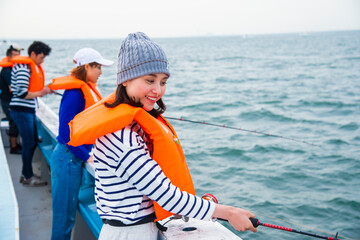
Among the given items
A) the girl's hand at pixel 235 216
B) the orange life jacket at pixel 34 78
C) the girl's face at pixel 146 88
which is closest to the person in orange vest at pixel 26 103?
the orange life jacket at pixel 34 78

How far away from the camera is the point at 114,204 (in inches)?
53.4

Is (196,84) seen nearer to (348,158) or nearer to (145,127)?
(348,158)

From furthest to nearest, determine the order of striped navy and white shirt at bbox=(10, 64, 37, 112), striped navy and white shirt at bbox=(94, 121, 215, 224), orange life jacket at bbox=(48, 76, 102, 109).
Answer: striped navy and white shirt at bbox=(10, 64, 37, 112) → orange life jacket at bbox=(48, 76, 102, 109) → striped navy and white shirt at bbox=(94, 121, 215, 224)

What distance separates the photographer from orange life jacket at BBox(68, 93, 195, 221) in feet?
4.19

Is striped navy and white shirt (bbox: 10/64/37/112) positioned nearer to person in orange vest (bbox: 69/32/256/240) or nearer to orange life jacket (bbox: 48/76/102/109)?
orange life jacket (bbox: 48/76/102/109)

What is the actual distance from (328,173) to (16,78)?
5.99 m

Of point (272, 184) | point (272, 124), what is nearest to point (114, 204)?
point (272, 184)

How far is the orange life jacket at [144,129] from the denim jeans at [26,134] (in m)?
2.69

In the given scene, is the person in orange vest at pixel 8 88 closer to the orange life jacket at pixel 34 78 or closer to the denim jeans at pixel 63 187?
the orange life jacket at pixel 34 78

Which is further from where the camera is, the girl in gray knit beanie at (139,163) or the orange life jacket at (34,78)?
the orange life jacket at (34,78)

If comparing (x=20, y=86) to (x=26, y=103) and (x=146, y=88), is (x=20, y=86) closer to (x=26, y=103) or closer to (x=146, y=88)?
(x=26, y=103)

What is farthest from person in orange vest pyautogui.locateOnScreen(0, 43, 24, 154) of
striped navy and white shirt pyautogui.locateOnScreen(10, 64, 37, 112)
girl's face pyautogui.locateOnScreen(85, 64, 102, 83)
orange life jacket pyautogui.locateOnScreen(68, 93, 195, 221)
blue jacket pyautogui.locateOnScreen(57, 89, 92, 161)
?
orange life jacket pyautogui.locateOnScreen(68, 93, 195, 221)

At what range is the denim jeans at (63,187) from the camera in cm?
238

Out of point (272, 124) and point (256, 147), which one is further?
point (272, 124)
